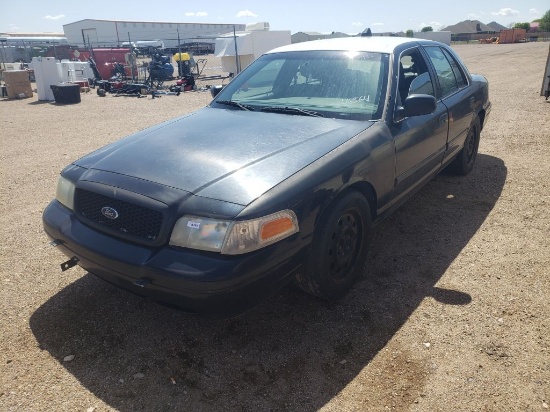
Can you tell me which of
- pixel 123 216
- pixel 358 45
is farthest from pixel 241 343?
pixel 358 45

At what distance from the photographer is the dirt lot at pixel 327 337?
2258 millimetres

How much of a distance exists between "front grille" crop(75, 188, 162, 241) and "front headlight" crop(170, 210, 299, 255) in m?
0.15

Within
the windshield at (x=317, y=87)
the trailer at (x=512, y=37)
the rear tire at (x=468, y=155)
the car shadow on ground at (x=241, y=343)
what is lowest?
the car shadow on ground at (x=241, y=343)

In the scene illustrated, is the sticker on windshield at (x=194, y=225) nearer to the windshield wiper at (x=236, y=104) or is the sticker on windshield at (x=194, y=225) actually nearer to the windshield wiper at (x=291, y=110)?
the windshield wiper at (x=291, y=110)

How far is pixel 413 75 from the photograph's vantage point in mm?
3875

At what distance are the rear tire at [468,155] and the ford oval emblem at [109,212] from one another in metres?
4.31

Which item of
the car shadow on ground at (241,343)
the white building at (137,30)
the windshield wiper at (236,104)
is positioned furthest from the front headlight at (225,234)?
the white building at (137,30)

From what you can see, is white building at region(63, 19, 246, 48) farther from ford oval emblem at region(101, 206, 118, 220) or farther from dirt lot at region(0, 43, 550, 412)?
ford oval emblem at region(101, 206, 118, 220)

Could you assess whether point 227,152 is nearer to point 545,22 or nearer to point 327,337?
point 327,337

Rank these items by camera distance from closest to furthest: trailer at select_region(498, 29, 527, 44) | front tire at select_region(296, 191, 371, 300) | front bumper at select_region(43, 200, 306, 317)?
front bumper at select_region(43, 200, 306, 317)
front tire at select_region(296, 191, 371, 300)
trailer at select_region(498, 29, 527, 44)

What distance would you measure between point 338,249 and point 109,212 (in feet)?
4.81

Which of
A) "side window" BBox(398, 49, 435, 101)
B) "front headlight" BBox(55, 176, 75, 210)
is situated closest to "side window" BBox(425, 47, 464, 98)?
"side window" BBox(398, 49, 435, 101)

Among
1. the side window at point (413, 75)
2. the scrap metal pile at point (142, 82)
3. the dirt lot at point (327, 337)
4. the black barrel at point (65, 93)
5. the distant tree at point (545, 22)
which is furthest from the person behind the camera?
the distant tree at point (545, 22)

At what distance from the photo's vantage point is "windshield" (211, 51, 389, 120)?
11.0 feet
